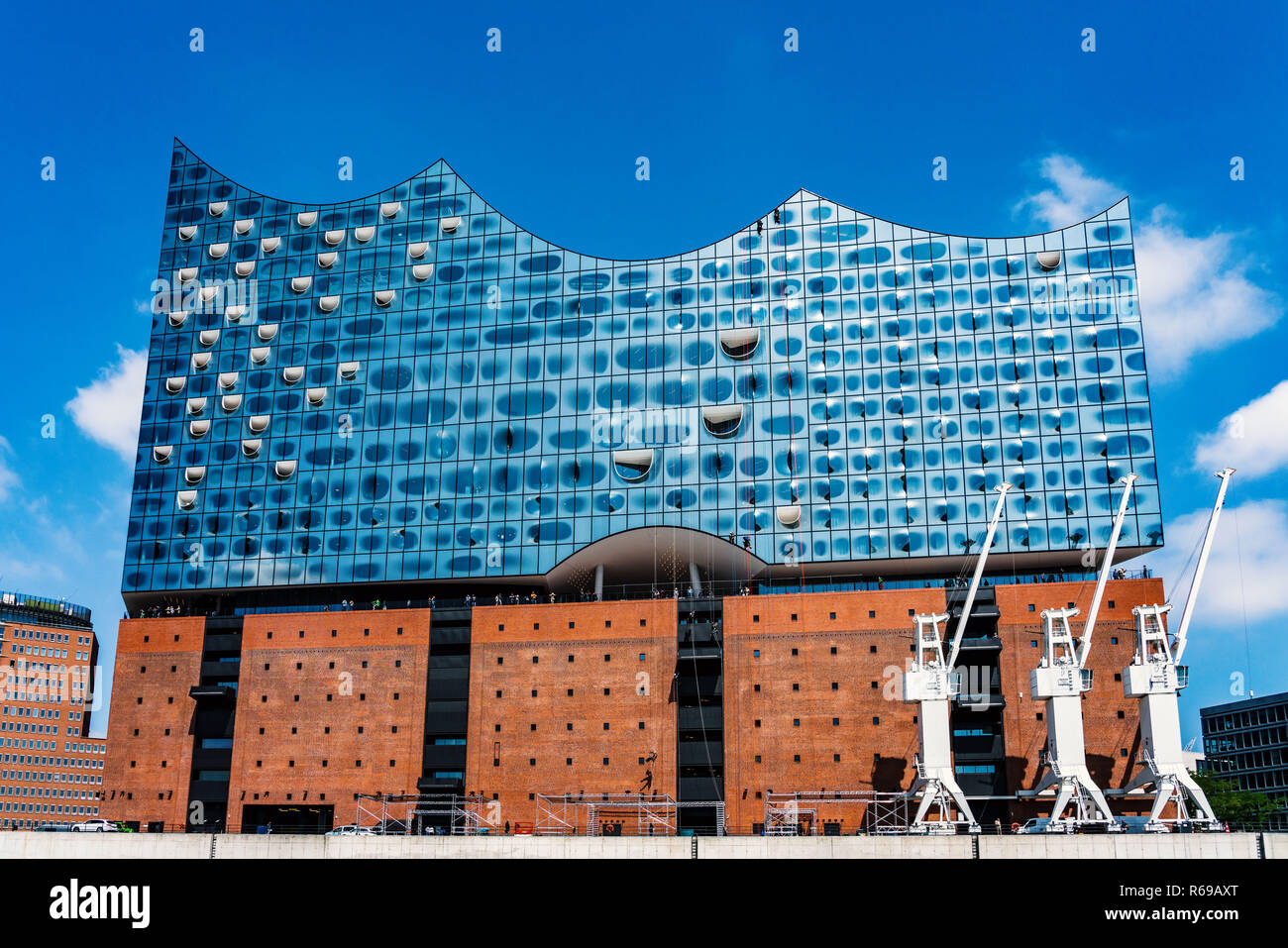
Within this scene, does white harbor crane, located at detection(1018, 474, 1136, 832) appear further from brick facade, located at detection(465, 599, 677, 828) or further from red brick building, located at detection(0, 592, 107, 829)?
red brick building, located at detection(0, 592, 107, 829)

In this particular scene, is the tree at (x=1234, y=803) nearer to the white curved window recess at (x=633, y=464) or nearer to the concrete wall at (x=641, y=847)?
the concrete wall at (x=641, y=847)

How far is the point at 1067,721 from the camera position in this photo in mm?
53438

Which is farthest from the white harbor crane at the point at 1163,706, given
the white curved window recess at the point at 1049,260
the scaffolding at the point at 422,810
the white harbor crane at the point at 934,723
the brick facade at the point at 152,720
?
the brick facade at the point at 152,720

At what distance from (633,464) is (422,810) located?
21775mm

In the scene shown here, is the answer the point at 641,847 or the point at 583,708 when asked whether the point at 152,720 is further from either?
the point at 641,847

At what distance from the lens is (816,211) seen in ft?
235

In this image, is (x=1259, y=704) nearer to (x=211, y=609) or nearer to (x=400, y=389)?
(x=400, y=389)

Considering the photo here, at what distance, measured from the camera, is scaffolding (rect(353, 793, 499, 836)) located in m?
61.0

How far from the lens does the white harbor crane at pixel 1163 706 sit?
1992 inches

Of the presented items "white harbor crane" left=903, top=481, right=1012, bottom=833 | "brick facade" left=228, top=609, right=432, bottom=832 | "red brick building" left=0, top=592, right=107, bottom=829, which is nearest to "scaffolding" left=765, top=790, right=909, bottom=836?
"white harbor crane" left=903, top=481, right=1012, bottom=833

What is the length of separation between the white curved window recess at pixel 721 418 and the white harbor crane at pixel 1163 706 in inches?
946

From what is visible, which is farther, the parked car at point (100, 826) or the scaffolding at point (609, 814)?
the parked car at point (100, 826)

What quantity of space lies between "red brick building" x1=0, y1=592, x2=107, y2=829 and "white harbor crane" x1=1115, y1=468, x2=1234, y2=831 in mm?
115473
